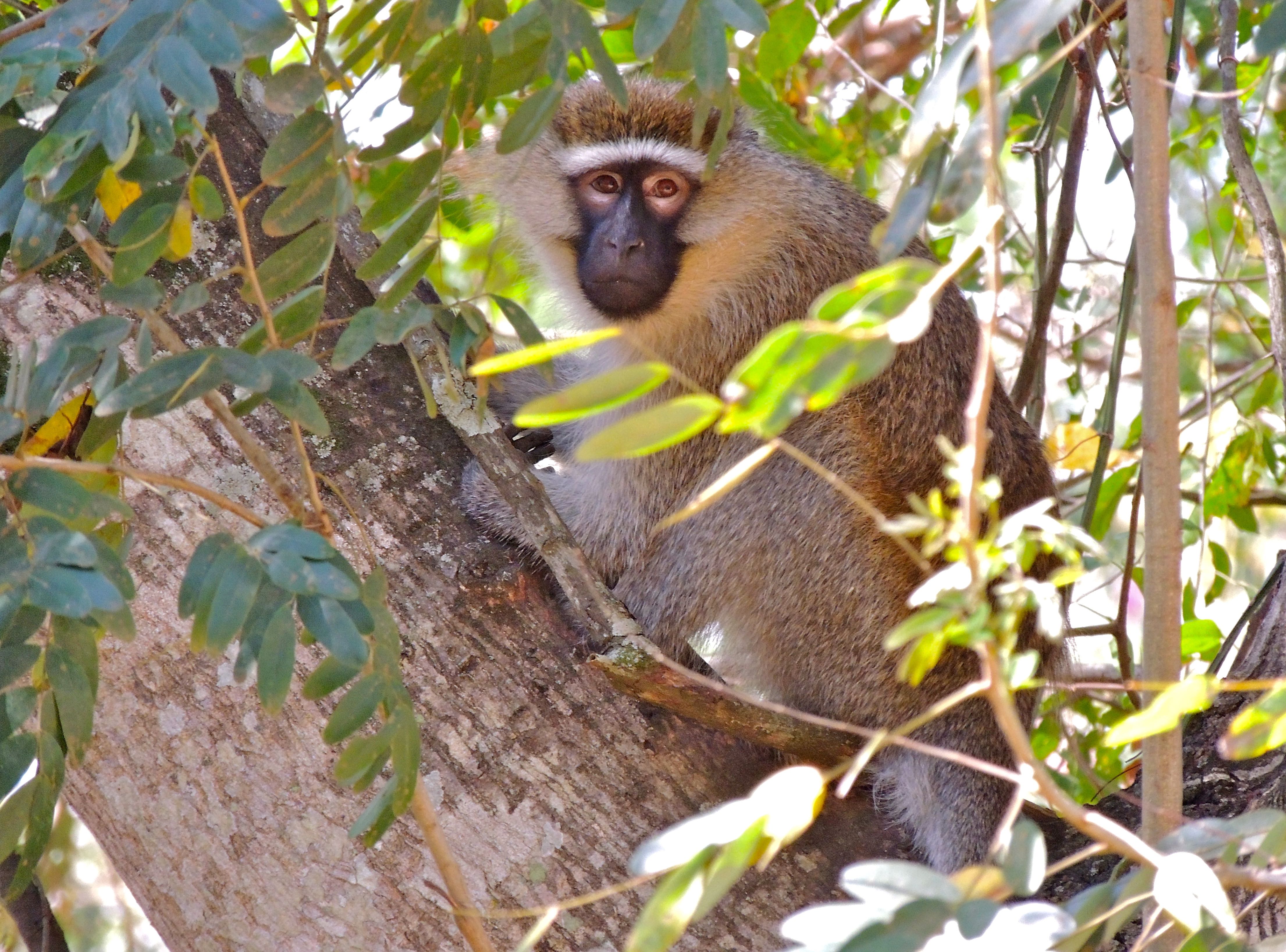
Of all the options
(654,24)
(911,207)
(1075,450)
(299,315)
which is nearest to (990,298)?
(911,207)

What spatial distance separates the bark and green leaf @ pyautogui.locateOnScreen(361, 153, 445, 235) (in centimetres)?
51

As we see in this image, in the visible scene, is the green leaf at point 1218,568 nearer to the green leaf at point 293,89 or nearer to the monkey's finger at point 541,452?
the monkey's finger at point 541,452

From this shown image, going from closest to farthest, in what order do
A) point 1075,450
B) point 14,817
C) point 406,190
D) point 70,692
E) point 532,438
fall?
point 70,692
point 14,817
point 406,190
point 532,438
point 1075,450

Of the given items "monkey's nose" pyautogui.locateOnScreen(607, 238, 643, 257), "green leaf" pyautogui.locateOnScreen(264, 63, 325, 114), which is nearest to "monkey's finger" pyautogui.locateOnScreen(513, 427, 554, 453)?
"monkey's nose" pyautogui.locateOnScreen(607, 238, 643, 257)

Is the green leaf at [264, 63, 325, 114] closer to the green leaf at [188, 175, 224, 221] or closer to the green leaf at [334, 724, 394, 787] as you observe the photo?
the green leaf at [188, 175, 224, 221]

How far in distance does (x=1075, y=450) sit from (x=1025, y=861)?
3.24 m

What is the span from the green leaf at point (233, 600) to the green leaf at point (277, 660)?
0.14 feet

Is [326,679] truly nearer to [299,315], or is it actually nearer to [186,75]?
[299,315]

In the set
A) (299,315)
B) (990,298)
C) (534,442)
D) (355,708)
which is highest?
(990,298)

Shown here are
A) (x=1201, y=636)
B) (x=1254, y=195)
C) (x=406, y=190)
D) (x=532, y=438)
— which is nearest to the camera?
(x=406, y=190)

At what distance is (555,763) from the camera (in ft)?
8.07

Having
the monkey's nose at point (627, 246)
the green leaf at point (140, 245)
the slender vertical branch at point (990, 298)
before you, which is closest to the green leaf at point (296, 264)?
the green leaf at point (140, 245)

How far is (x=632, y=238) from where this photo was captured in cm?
372

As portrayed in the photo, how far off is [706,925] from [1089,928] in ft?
3.68
